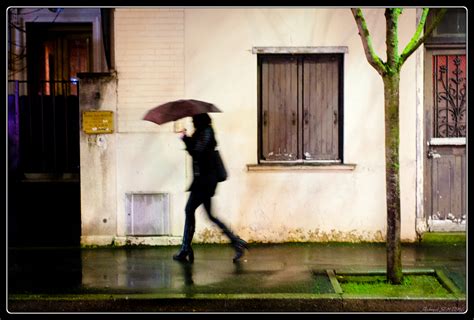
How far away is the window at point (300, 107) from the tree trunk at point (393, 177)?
2159 millimetres

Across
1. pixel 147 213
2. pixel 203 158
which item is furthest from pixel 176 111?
pixel 147 213

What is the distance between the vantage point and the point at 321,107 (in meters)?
8.88

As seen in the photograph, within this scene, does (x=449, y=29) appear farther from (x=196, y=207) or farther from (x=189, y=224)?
(x=189, y=224)

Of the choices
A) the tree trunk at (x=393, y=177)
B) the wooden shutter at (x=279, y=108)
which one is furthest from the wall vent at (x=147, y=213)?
the tree trunk at (x=393, y=177)

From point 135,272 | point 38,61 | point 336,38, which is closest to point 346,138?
point 336,38

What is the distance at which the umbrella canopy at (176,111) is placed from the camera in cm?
721

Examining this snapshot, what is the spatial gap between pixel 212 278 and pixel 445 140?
4079mm

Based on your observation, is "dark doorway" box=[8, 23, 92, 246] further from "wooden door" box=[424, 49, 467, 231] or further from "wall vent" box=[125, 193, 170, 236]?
"wooden door" box=[424, 49, 467, 231]

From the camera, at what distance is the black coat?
24.4ft

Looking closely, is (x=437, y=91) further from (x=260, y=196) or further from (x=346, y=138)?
(x=260, y=196)

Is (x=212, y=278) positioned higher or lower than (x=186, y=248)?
lower

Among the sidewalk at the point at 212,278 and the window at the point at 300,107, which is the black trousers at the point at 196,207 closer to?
the sidewalk at the point at 212,278

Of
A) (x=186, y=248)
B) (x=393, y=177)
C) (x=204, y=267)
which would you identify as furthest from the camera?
(x=186, y=248)

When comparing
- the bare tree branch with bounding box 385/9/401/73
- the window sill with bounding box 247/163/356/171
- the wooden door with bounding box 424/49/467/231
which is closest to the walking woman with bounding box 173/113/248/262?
the window sill with bounding box 247/163/356/171
